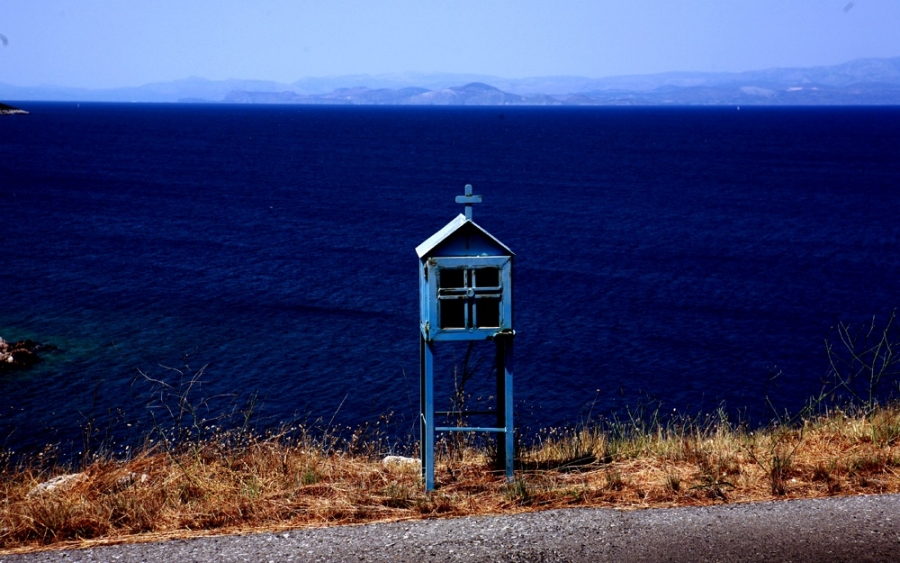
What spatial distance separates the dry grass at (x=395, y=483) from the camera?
5.82m

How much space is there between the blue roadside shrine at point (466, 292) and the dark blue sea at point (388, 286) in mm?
1483

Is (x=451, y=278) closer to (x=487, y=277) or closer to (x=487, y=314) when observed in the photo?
(x=487, y=277)

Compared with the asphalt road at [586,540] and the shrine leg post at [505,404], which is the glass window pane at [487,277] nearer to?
the shrine leg post at [505,404]

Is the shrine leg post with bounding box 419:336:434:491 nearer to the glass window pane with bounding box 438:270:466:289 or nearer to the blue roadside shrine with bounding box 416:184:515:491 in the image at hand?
the blue roadside shrine with bounding box 416:184:515:491

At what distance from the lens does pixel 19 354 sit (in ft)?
96.6

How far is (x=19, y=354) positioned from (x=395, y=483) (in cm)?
2667

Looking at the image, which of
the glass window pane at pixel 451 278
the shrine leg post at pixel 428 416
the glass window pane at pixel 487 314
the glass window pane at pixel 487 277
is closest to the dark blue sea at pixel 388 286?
the shrine leg post at pixel 428 416

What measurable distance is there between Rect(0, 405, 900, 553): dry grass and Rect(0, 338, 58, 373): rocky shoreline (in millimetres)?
24545

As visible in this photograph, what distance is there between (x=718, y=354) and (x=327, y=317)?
14983 millimetres

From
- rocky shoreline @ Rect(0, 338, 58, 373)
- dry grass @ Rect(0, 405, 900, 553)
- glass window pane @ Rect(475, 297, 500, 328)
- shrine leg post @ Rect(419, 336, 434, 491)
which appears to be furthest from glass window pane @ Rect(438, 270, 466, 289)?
rocky shoreline @ Rect(0, 338, 58, 373)

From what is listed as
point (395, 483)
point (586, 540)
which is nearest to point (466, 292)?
point (395, 483)


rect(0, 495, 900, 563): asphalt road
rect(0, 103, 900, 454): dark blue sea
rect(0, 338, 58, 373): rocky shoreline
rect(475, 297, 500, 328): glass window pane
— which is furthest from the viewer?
rect(0, 338, 58, 373): rocky shoreline

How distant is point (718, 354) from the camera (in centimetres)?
3216

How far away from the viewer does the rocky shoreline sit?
29.1 meters
